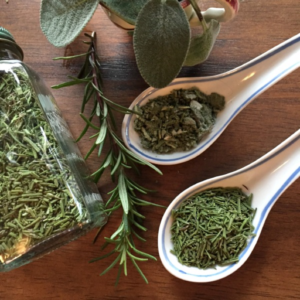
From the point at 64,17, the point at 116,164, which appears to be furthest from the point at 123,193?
the point at 64,17

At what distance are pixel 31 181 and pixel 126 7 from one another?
248 millimetres

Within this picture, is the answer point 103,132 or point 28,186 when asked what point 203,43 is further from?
point 28,186

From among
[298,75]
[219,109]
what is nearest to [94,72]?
[219,109]

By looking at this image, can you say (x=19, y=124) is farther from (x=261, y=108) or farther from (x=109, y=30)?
(x=261, y=108)

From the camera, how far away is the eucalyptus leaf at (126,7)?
1.31ft

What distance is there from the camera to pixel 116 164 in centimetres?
52

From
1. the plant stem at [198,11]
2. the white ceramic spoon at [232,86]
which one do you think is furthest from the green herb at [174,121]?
the plant stem at [198,11]

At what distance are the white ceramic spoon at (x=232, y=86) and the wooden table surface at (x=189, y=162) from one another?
2cm

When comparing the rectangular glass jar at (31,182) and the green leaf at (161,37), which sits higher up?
the green leaf at (161,37)

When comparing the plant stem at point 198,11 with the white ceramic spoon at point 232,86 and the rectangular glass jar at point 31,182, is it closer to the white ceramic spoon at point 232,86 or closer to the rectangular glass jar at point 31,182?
the white ceramic spoon at point 232,86

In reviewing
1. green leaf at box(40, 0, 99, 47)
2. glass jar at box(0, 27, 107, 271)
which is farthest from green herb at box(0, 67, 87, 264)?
green leaf at box(40, 0, 99, 47)

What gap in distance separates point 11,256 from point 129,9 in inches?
13.6

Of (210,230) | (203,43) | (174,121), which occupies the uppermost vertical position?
(203,43)

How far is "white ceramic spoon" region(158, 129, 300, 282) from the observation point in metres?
0.53
